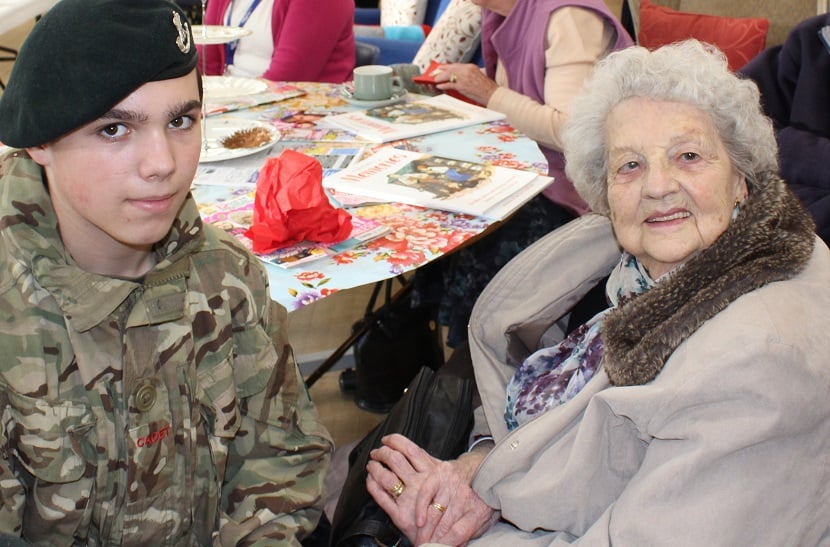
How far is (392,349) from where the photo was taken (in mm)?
2559

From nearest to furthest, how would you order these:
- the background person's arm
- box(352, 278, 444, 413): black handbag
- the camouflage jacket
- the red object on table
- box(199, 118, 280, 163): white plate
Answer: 1. the camouflage jacket
2. box(199, 118, 280, 163): white plate
3. box(352, 278, 444, 413): black handbag
4. the red object on table
5. the background person's arm

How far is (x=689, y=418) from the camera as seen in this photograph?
1119mm

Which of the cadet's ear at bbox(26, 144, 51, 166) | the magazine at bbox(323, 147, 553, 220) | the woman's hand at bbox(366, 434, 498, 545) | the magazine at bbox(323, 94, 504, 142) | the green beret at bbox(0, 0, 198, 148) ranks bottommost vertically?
the woman's hand at bbox(366, 434, 498, 545)

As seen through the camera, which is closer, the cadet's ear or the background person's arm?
Result: the cadet's ear

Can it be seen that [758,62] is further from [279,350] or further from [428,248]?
[279,350]

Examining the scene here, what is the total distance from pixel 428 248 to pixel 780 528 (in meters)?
0.77

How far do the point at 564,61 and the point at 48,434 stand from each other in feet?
5.91

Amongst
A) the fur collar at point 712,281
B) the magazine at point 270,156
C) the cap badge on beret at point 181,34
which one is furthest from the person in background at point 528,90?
the cap badge on beret at point 181,34

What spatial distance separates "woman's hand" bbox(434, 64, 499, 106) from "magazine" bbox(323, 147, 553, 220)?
665mm

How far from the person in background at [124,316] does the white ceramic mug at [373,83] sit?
1.34 meters

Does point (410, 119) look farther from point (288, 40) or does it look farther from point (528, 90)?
point (288, 40)

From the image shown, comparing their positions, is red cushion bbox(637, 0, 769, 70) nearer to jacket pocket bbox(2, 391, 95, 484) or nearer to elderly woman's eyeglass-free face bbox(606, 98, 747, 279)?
elderly woman's eyeglass-free face bbox(606, 98, 747, 279)

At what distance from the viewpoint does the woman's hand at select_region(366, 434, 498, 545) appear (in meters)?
1.46

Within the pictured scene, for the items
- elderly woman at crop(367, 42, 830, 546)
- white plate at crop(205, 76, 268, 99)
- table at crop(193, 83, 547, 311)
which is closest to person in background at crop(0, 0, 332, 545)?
Answer: table at crop(193, 83, 547, 311)
